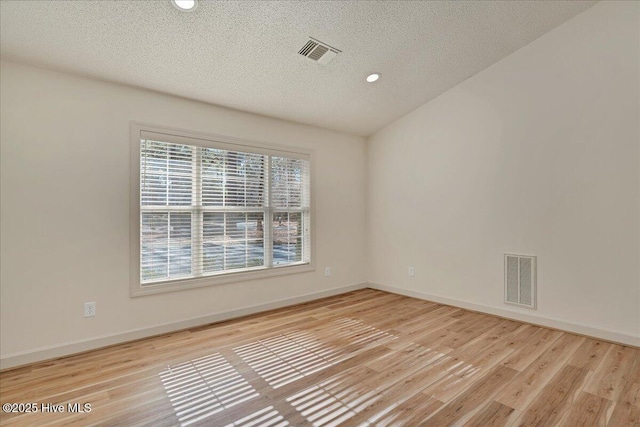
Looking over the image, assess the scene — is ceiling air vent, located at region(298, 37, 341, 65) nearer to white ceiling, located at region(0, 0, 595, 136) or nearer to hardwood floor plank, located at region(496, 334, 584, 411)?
white ceiling, located at region(0, 0, 595, 136)

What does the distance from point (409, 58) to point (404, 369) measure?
2.97m

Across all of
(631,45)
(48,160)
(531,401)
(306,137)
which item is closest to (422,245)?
(306,137)

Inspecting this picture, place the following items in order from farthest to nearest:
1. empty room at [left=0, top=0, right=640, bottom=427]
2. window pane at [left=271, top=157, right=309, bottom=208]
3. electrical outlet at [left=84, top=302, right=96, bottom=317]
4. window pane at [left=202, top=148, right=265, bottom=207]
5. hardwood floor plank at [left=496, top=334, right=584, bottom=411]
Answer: window pane at [left=271, top=157, right=309, bottom=208], window pane at [left=202, top=148, right=265, bottom=207], electrical outlet at [left=84, top=302, right=96, bottom=317], empty room at [left=0, top=0, right=640, bottom=427], hardwood floor plank at [left=496, top=334, right=584, bottom=411]

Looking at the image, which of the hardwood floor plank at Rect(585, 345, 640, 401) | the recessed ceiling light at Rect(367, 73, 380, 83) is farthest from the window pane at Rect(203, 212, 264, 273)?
the hardwood floor plank at Rect(585, 345, 640, 401)

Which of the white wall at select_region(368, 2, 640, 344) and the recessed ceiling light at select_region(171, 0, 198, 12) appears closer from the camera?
the recessed ceiling light at select_region(171, 0, 198, 12)

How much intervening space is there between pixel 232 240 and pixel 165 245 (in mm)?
738

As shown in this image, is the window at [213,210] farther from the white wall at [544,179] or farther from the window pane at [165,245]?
the white wall at [544,179]

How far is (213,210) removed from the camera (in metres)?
3.58

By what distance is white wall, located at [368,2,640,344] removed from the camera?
9.61ft

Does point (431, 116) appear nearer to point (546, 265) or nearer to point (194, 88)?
point (546, 265)

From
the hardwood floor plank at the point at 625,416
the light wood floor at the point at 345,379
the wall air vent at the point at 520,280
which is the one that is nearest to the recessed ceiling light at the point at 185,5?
the light wood floor at the point at 345,379

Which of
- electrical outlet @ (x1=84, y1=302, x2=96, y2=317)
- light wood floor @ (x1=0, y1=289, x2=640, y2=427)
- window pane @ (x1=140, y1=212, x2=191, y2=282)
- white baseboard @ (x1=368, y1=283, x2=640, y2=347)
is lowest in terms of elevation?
light wood floor @ (x1=0, y1=289, x2=640, y2=427)

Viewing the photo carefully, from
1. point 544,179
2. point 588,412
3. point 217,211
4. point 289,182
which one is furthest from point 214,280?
point 544,179

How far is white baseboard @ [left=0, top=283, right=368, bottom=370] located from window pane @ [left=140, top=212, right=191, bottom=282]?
0.51 metres
